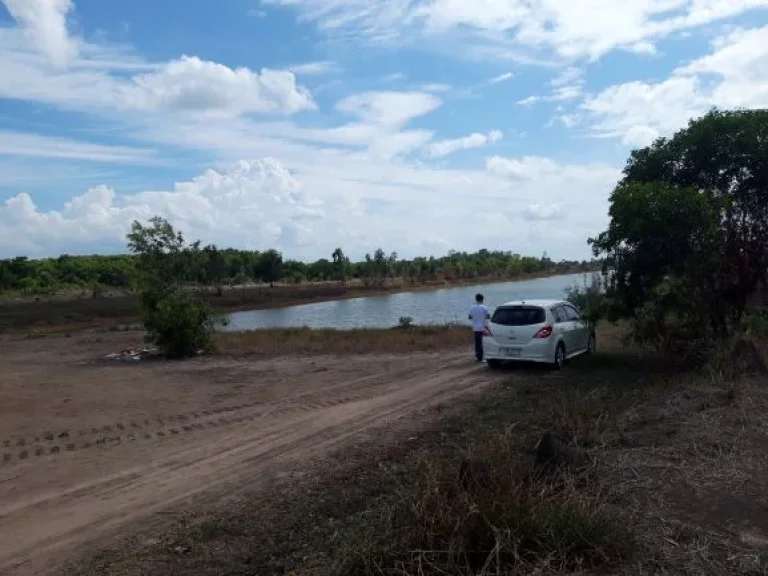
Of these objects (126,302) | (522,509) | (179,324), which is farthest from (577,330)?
(126,302)

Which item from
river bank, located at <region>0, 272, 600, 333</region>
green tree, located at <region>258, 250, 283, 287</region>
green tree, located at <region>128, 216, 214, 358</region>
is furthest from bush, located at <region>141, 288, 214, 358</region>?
green tree, located at <region>258, 250, 283, 287</region>

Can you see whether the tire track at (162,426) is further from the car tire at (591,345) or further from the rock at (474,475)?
the car tire at (591,345)

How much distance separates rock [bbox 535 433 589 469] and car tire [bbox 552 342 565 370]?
9277 millimetres

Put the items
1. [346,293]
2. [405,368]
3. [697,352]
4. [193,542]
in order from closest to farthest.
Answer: [193,542] < [697,352] < [405,368] < [346,293]

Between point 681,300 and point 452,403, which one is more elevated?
point 681,300

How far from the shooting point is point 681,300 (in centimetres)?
1386

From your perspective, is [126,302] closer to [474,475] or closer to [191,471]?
[191,471]

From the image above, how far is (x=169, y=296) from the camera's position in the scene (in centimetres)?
2225

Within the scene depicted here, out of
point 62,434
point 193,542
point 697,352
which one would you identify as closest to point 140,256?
point 62,434

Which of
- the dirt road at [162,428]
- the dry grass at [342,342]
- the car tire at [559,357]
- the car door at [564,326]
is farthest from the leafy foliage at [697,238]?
the dry grass at [342,342]

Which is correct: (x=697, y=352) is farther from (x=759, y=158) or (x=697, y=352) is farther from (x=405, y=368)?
(x=405, y=368)

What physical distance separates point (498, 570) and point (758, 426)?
5.00m

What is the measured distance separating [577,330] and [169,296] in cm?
1246

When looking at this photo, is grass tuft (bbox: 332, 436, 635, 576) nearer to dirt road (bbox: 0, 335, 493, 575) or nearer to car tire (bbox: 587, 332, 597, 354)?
dirt road (bbox: 0, 335, 493, 575)
